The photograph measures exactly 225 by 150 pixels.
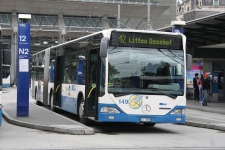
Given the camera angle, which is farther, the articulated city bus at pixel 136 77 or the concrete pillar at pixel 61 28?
the concrete pillar at pixel 61 28

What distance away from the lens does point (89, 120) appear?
14.9 meters

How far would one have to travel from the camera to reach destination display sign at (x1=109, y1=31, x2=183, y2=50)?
526 inches

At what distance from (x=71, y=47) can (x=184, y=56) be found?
5114 millimetres

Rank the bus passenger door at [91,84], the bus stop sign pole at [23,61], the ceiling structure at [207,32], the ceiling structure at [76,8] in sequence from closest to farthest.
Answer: the bus passenger door at [91,84] < the bus stop sign pole at [23,61] < the ceiling structure at [207,32] < the ceiling structure at [76,8]

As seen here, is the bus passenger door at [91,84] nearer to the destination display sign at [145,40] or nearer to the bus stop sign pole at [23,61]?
the destination display sign at [145,40]

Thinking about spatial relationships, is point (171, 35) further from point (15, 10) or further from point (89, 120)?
point (15, 10)

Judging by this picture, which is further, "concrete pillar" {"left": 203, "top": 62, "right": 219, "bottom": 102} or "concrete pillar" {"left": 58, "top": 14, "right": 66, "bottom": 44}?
"concrete pillar" {"left": 58, "top": 14, "right": 66, "bottom": 44}

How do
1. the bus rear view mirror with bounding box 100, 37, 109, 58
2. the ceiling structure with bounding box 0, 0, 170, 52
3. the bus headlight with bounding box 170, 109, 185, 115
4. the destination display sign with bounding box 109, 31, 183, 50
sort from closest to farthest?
the bus rear view mirror with bounding box 100, 37, 109, 58 < the destination display sign with bounding box 109, 31, 183, 50 < the bus headlight with bounding box 170, 109, 185, 115 < the ceiling structure with bounding box 0, 0, 170, 52

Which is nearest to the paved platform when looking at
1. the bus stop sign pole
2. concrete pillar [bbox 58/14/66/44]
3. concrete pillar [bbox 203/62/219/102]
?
the bus stop sign pole

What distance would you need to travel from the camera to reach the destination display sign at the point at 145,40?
13.4 metres

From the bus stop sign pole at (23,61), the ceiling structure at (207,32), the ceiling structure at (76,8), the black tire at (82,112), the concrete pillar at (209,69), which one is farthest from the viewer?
the ceiling structure at (76,8)

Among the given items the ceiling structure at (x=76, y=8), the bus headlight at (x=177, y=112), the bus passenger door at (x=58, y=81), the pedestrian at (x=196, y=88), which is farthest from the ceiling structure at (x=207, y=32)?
the ceiling structure at (x=76, y=8)

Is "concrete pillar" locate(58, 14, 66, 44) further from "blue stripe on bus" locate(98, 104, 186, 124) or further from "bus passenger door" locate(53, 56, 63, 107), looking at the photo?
"blue stripe on bus" locate(98, 104, 186, 124)

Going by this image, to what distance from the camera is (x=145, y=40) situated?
13578mm
